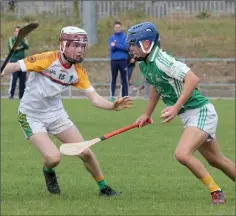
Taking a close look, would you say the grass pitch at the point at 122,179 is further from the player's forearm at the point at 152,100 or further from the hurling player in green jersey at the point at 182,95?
the player's forearm at the point at 152,100

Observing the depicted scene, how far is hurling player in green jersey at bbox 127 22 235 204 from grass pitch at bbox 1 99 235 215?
396 millimetres

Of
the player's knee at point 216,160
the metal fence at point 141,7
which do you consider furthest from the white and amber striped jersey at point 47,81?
the metal fence at point 141,7

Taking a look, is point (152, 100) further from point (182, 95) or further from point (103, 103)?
point (182, 95)

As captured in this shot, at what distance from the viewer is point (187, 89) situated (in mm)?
7422

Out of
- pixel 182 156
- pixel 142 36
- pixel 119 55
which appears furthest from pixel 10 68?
pixel 119 55

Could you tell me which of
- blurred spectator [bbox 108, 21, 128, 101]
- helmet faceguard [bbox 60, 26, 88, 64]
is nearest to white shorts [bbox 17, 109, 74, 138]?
helmet faceguard [bbox 60, 26, 88, 64]

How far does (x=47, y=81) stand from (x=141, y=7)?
956 inches

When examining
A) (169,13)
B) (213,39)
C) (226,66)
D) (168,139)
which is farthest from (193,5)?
(168,139)

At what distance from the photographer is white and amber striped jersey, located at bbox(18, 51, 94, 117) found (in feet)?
26.7

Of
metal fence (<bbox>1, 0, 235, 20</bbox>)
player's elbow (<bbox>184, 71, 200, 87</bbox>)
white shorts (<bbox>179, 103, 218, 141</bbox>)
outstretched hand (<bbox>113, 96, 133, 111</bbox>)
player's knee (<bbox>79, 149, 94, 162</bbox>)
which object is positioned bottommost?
metal fence (<bbox>1, 0, 235, 20</bbox>)

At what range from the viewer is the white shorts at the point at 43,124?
8.27 meters

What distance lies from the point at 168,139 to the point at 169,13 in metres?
19.5

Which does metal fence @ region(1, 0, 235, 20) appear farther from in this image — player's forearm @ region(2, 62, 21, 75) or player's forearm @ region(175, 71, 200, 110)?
player's forearm @ region(175, 71, 200, 110)

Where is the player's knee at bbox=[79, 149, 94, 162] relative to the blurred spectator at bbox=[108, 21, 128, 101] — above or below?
above
